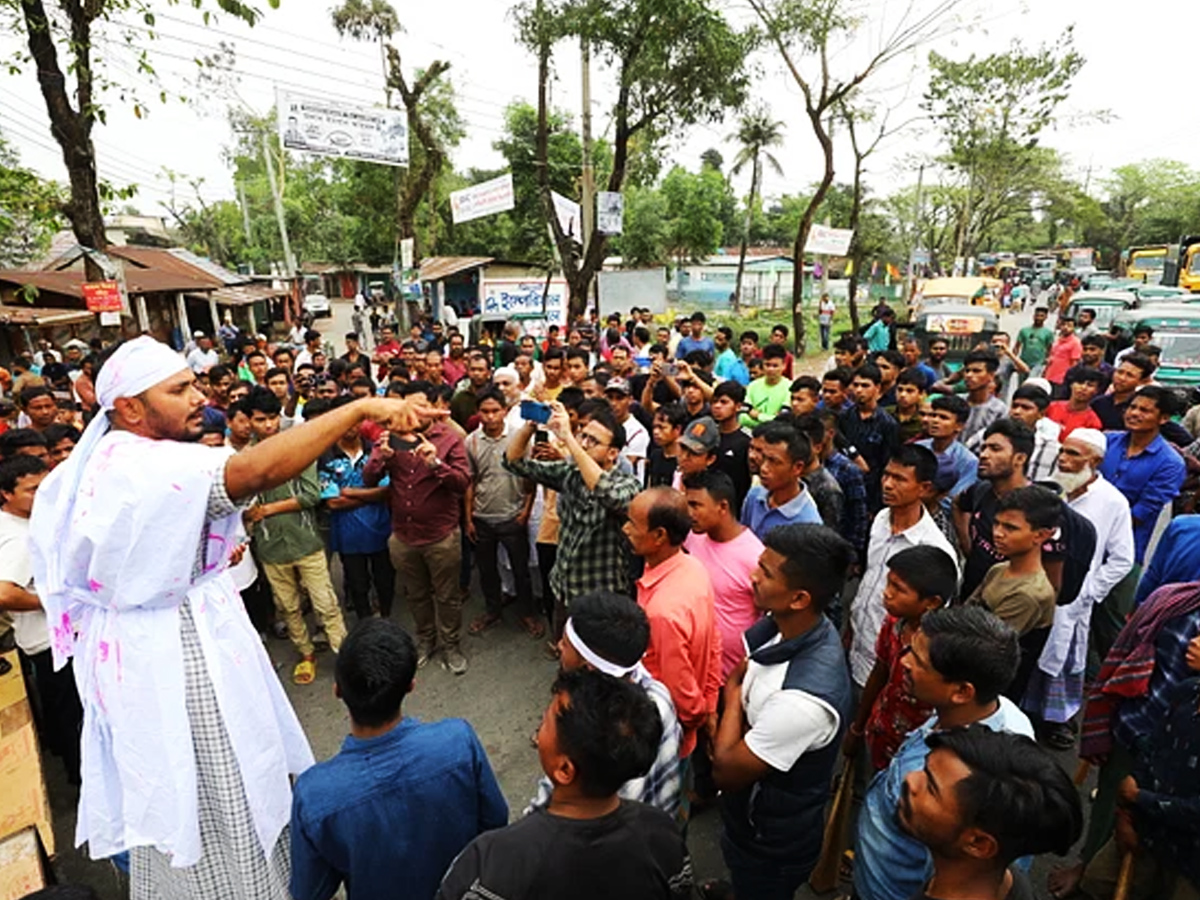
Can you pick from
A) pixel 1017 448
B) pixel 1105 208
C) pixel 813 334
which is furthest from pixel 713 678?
pixel 1105 208

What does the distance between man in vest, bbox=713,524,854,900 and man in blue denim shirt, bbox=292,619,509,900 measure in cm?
82

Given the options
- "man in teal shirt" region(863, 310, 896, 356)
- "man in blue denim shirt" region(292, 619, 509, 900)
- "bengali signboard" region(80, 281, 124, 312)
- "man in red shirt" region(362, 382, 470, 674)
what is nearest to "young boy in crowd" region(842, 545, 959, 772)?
"man in blue denim shirt" region(292, 619, 509, 900)

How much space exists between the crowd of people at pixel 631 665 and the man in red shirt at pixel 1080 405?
0.82 meters

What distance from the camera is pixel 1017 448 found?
3.57 metres

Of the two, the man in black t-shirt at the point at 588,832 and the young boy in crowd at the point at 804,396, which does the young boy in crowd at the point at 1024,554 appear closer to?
the man in black t-shirt at the point at 588,832

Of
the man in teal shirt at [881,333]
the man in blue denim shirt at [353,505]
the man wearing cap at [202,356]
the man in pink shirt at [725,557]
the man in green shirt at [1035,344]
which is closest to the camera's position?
the man in pink shirt at [725,557]

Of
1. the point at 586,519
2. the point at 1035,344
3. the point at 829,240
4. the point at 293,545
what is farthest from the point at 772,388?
the point at 829,240

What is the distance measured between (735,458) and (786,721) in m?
3.12

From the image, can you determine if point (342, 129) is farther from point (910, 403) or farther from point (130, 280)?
point (130, 280)

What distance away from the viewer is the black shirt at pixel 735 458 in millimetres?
4918

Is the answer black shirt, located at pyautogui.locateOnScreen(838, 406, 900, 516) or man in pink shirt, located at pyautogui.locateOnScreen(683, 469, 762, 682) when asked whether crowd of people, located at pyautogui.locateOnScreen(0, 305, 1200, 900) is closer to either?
man in pink shirt, located at pyautogui.locateOnScreen(683, 469, 762, 682)

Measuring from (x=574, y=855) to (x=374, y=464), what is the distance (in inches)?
130

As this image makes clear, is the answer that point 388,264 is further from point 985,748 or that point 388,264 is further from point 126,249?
point 985,748

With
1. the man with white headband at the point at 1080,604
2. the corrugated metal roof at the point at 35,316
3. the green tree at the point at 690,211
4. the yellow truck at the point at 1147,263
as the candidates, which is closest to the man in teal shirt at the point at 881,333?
the man with white headband at the point at 1080,604
